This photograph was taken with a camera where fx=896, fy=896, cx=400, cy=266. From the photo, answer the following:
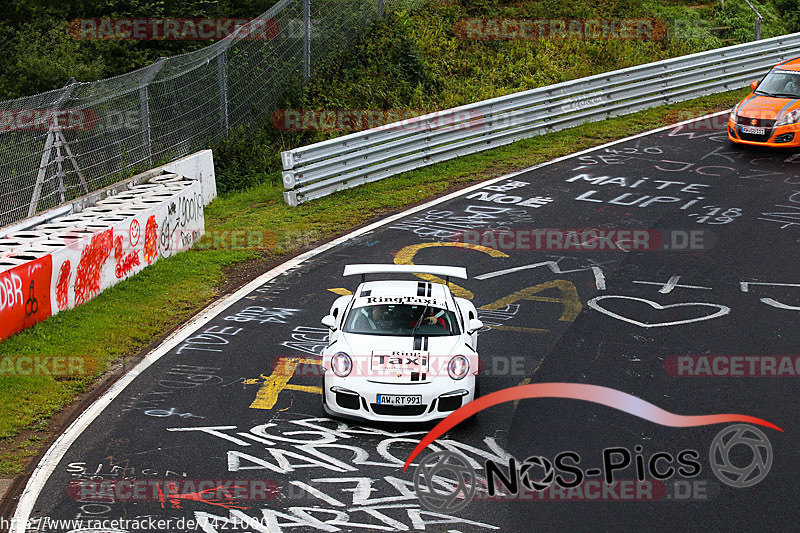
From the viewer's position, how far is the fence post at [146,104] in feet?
52.9

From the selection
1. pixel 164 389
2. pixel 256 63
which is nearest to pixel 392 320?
pixel 164 389

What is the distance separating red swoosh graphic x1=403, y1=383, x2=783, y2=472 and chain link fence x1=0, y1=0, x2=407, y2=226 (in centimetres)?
785

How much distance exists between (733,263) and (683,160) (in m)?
6.10

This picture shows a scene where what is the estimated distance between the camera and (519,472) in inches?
324

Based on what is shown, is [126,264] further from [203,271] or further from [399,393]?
[399,393]

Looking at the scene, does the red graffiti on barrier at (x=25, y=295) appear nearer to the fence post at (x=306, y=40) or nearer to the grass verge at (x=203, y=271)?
the grass verge at (x=203, y=271)

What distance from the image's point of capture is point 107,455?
855cm

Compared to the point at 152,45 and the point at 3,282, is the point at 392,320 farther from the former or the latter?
the point at 152,45

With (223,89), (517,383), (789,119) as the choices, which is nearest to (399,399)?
(517,383)

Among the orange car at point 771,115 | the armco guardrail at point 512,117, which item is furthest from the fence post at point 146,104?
the orange car at point 771,115

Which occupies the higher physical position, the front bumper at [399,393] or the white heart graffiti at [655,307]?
the white heart graffiti at [655,307]

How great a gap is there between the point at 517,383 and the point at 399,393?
5.94ft

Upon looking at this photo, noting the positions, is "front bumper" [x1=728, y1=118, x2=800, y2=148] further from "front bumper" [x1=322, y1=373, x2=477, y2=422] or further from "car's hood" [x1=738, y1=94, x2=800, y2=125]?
"front bumper" [x1=322, y1=373, x2=477, y2=422]

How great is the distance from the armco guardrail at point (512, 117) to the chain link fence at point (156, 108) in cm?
257
